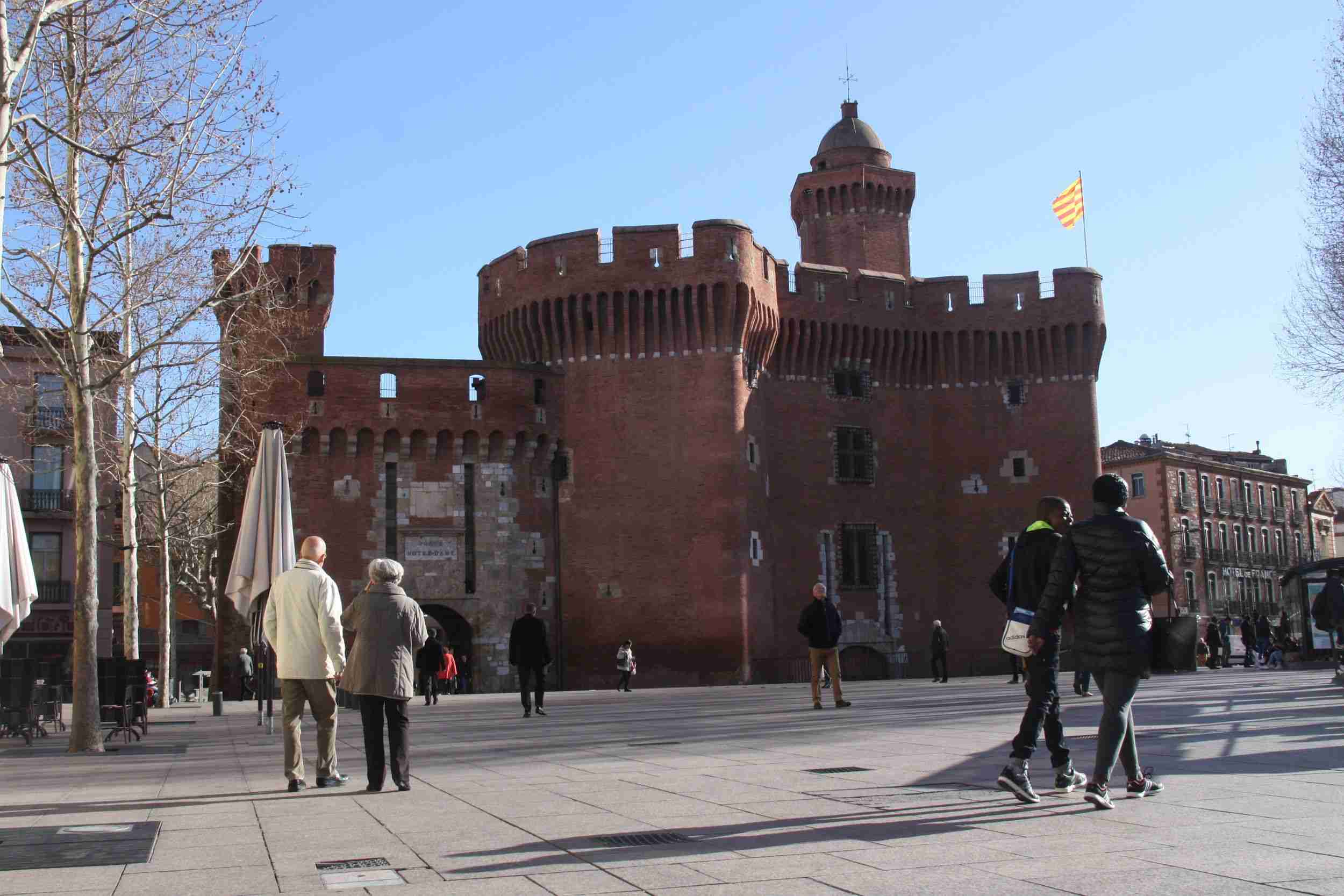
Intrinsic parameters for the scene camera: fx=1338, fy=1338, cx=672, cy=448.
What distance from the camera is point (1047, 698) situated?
319 inches

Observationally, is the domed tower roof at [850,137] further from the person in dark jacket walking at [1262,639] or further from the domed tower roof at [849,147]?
the person in dark jacket walking at [1262,639]

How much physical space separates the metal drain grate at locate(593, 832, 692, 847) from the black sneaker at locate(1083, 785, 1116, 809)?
7.12 feet

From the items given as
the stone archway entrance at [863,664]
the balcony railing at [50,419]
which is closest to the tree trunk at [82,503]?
the balcony railing at [50,419]

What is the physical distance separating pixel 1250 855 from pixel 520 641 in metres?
14.2

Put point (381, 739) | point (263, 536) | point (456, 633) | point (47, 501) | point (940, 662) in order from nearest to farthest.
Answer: point (381, 739) → point (263, 536) → point (940, 662) → point (456, 633) → point (47, 501)

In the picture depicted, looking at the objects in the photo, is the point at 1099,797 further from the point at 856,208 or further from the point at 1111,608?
the point at 856,208

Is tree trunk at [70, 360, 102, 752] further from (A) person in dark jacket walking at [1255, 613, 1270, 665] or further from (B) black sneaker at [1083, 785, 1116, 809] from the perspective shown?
(A) person in dark jacket walking at [1255, 613, 1270, 665]

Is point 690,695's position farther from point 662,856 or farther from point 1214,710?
point 662,856

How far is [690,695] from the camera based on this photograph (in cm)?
2664

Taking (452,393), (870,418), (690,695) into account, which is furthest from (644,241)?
(690,695)

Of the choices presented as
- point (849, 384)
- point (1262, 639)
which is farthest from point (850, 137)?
point (1262, 639)

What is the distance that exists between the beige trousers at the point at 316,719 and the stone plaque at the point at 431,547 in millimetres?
26345

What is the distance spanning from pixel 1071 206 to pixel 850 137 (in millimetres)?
8528

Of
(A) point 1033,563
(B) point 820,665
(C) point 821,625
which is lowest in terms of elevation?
(B) point 820,665
